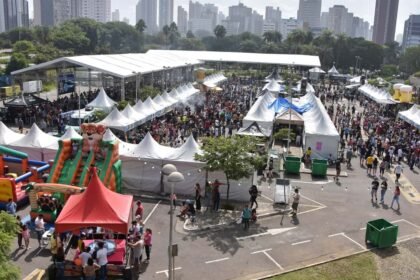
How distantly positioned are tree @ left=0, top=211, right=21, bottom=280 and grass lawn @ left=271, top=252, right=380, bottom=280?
7250 mm

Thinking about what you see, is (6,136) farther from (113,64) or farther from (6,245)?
(113,64)

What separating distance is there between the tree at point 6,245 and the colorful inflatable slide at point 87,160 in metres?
8.32

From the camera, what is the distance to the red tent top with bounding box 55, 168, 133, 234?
41.2 feet

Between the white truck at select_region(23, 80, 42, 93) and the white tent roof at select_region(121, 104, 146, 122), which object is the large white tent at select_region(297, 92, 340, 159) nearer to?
the white tent roof at select_region(121, 104, 146, 122)

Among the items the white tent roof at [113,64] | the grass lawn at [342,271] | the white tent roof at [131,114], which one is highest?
the white tent roof at [113,64]

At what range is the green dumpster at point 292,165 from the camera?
76.1ft

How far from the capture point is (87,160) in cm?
1819

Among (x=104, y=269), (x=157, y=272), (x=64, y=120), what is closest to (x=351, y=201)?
(x=157, y=272)

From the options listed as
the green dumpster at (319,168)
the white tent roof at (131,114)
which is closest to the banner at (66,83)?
the white tent roof at (131,114)

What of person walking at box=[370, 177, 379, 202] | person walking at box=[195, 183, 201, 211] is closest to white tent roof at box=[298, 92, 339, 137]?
person walking at box=[370, 177, 379, 202]

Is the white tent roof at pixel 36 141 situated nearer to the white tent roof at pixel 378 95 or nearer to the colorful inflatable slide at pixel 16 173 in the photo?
the colorful inflatable slide at pixel 16 173

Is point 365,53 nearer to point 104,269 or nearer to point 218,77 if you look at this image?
point 218,77

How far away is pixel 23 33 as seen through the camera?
103 m

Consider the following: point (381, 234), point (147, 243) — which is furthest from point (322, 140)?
point (147, 243)
